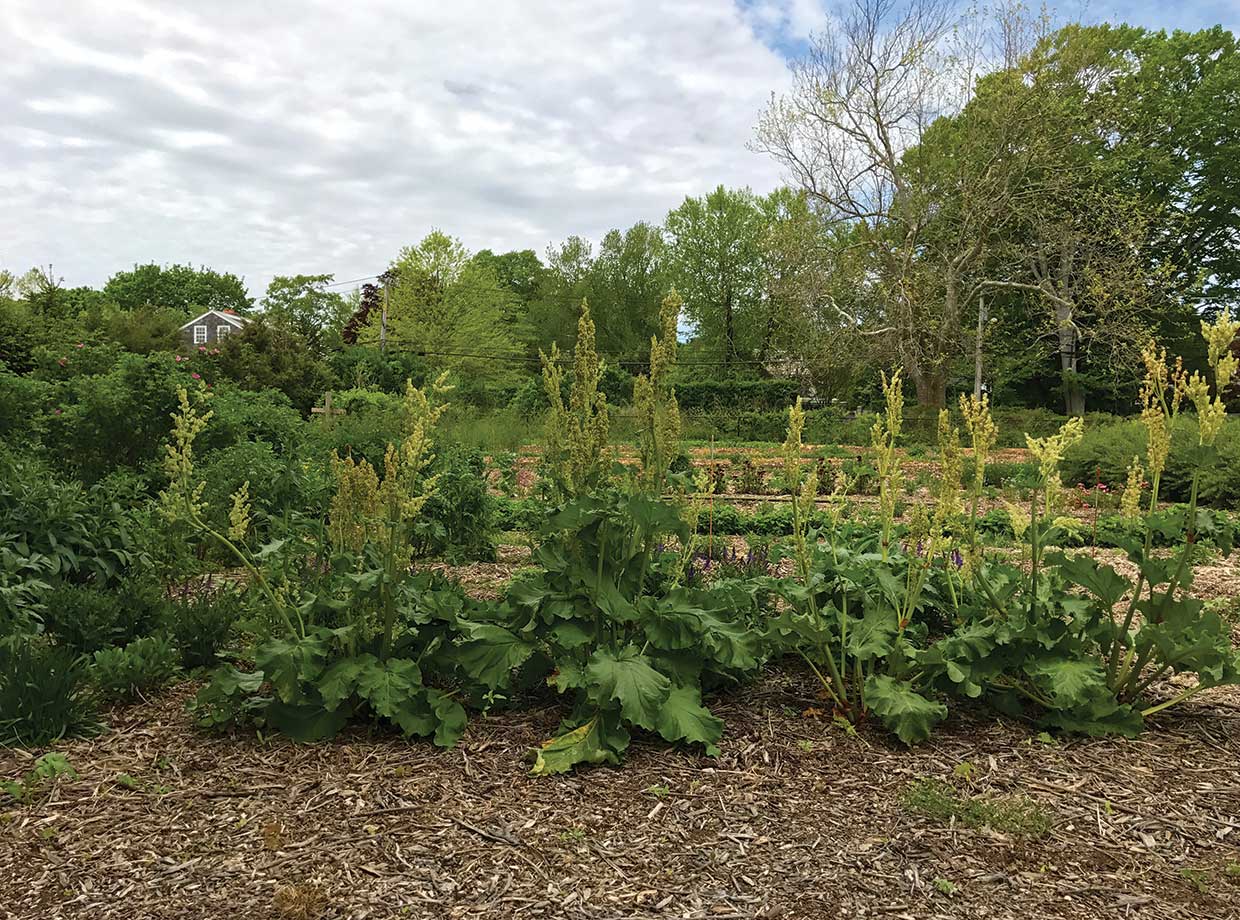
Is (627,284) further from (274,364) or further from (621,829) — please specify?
(621,829)

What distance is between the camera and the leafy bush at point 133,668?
10.4ft

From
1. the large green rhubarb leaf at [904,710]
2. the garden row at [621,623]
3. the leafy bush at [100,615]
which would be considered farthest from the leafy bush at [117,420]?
the large green rhubarb leaf at [904,710]

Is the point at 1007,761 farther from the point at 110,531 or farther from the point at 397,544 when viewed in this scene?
the point at 110,531

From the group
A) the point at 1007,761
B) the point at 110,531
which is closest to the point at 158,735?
the point at 110,531

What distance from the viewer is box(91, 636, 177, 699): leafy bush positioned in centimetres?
318

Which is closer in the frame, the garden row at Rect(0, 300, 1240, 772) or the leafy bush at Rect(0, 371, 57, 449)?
the garden row at Rect(0, 300, 1240, 772)

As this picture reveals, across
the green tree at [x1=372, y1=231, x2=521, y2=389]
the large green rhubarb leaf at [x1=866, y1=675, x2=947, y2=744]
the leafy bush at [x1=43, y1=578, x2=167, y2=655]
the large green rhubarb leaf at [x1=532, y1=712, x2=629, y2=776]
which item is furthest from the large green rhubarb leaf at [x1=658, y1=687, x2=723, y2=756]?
the green tree at [x1=372, y1=231, x2=521, y2=389]

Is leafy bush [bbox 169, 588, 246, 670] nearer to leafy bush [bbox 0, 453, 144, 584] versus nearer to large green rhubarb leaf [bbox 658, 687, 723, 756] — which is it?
leafy bush [bbox 0, 453, 144, 584]

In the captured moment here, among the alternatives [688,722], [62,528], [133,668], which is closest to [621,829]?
[688,722]

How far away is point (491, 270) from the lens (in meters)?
38.3

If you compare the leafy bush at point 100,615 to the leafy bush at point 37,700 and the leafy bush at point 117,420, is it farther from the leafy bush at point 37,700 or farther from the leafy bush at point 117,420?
the leafy bush at point 117,420

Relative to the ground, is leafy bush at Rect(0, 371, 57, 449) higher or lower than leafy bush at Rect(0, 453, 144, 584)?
higher

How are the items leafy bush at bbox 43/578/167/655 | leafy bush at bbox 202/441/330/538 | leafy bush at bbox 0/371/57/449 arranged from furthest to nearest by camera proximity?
1. leafy bush at bbox 0/371/57/449
2. leafy bush at bbox 202/441/330/538
3. leafy bush at bbox 43/578/167/655

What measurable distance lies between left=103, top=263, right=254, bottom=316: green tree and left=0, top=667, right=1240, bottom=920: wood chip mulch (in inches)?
2323
